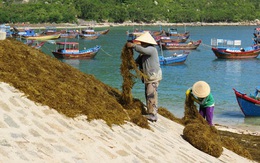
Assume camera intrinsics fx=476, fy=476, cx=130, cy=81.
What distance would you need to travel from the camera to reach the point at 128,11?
14938 centimetres

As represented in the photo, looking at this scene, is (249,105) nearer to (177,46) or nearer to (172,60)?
(172,60)

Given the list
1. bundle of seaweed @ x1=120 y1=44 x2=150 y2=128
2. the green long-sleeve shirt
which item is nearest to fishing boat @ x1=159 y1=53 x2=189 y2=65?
the green long-sleeve shirt

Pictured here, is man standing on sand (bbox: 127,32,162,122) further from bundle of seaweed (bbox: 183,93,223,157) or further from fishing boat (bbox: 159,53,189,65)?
fishing boat (bbox: 159,53,189,65)

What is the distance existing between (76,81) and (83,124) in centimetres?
199

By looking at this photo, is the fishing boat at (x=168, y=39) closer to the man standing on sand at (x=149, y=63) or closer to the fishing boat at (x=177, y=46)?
the fishing boat at (x=177, y=46)

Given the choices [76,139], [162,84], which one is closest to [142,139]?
[76,139]

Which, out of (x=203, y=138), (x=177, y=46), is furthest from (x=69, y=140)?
(x=177, y=46)

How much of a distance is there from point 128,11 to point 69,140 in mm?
144695

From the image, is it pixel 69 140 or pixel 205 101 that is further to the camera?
pixel 205 101

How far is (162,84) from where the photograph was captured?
33188 mm

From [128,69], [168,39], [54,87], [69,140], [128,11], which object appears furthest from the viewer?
[128,11]

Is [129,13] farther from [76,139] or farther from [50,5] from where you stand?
[76,139]

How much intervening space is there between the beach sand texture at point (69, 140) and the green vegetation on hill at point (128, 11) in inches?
5005

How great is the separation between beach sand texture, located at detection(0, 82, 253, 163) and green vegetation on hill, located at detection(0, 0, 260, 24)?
127133mm
